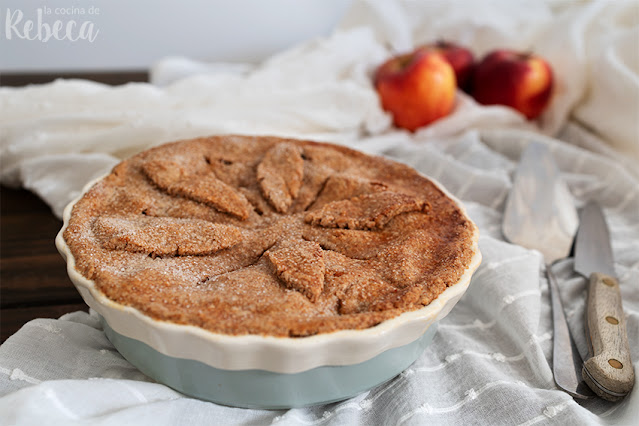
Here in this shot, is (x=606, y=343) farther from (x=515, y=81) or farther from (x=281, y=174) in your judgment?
(x=515, y=81)

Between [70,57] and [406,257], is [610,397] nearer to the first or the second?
[406,257]

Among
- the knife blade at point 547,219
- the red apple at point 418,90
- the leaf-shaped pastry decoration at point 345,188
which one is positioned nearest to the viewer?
the knife blade at point 547,219

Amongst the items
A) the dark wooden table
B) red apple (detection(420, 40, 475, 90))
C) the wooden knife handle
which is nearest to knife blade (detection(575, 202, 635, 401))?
the wooden knife handle

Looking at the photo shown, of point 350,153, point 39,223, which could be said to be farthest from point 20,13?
point 350,153

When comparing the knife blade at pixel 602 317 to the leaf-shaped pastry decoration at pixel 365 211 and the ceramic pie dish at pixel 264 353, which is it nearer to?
the ceramic pie dish at pixel 264 353

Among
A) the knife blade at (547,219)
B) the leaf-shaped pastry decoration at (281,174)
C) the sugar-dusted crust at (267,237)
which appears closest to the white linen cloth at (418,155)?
the knife blade at (547,219)

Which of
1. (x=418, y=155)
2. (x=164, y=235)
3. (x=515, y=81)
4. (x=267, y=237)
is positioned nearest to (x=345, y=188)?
(x=267, y=237)

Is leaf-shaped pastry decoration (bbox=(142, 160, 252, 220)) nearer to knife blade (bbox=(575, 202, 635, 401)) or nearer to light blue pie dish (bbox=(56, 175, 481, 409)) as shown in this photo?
light blue pie dish (bbox=(56, 175, 481, 409))
